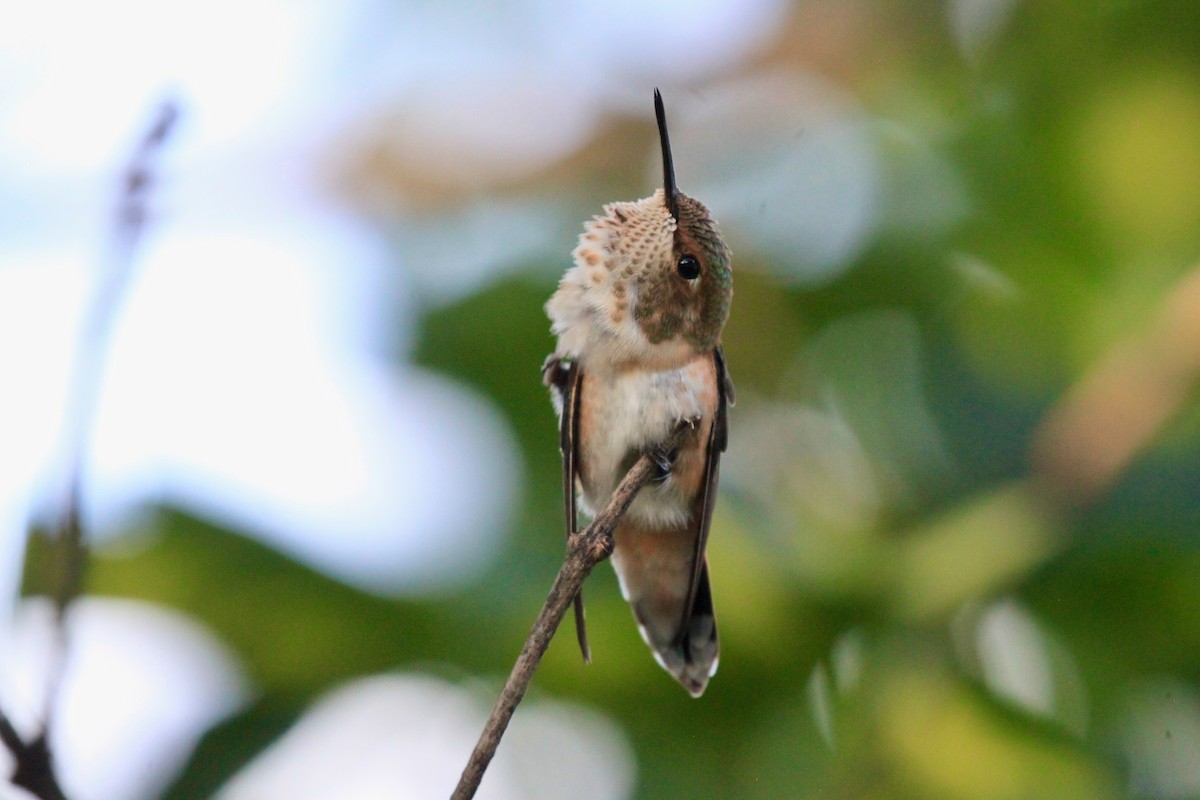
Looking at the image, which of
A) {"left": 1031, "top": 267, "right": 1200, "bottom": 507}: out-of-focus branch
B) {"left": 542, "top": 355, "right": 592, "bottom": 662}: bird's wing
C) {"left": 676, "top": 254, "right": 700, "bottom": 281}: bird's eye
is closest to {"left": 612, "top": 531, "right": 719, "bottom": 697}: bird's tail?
{"left": 542, "top": 355, "right": 592, "bottom": 662}: bird's wing

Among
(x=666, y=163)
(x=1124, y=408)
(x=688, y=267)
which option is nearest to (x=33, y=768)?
(x=666, y=163)


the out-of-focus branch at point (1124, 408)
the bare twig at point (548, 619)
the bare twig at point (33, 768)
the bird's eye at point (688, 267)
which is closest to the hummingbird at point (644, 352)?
the bird's eye at point (688, 267)

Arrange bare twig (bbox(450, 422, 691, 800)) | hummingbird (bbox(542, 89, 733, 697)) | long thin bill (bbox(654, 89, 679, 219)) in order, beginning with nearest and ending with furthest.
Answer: bare twig (bbox(450, 422, 691, 800)) → long thin bill (bbox(654, 89, 679, 219)) → hummingbird (bbox(542, 89, 733, 697))

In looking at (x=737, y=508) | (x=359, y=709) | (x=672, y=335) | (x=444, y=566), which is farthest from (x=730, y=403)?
(x=359, y=709)

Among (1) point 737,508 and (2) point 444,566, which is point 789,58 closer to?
(1) point 737,508

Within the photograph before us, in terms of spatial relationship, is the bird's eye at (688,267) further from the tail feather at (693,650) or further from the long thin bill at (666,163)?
the tail feather at (693,650)

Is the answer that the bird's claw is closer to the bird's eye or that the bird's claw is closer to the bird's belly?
the bird's belly
